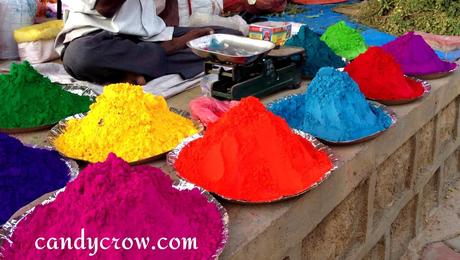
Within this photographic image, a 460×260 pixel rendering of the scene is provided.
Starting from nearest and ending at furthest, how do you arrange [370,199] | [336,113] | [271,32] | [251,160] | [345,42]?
[251,160], [336,113], [370,199], [345,42], [271,32]

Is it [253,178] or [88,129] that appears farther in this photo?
[88,129]

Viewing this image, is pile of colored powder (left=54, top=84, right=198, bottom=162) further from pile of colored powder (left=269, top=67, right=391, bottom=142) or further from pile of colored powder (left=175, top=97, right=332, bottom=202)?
pile of colored powder (left=269, top=67, right=391, bottom=142)

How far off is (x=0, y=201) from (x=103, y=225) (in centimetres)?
38

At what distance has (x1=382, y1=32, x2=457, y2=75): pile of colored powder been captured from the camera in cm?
236

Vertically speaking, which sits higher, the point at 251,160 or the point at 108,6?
the point at 108,6

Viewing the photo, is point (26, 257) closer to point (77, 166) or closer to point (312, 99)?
point (77, 166)

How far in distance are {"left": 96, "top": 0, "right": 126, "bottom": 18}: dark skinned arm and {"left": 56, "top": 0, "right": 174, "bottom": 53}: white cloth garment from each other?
0.08ft

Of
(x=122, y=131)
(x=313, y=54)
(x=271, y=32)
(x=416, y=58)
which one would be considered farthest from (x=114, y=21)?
(x=416, y=58)

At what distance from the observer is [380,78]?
6.75 ft

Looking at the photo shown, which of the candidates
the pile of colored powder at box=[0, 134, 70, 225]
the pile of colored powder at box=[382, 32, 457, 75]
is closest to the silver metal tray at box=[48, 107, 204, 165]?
the pile of colored powder at box=[0, 134, 70, 225]

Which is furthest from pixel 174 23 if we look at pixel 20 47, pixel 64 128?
pixel 64 128

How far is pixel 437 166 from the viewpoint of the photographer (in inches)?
100

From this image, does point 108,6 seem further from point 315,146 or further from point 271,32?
point 315,146

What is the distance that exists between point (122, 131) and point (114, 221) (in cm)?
57
